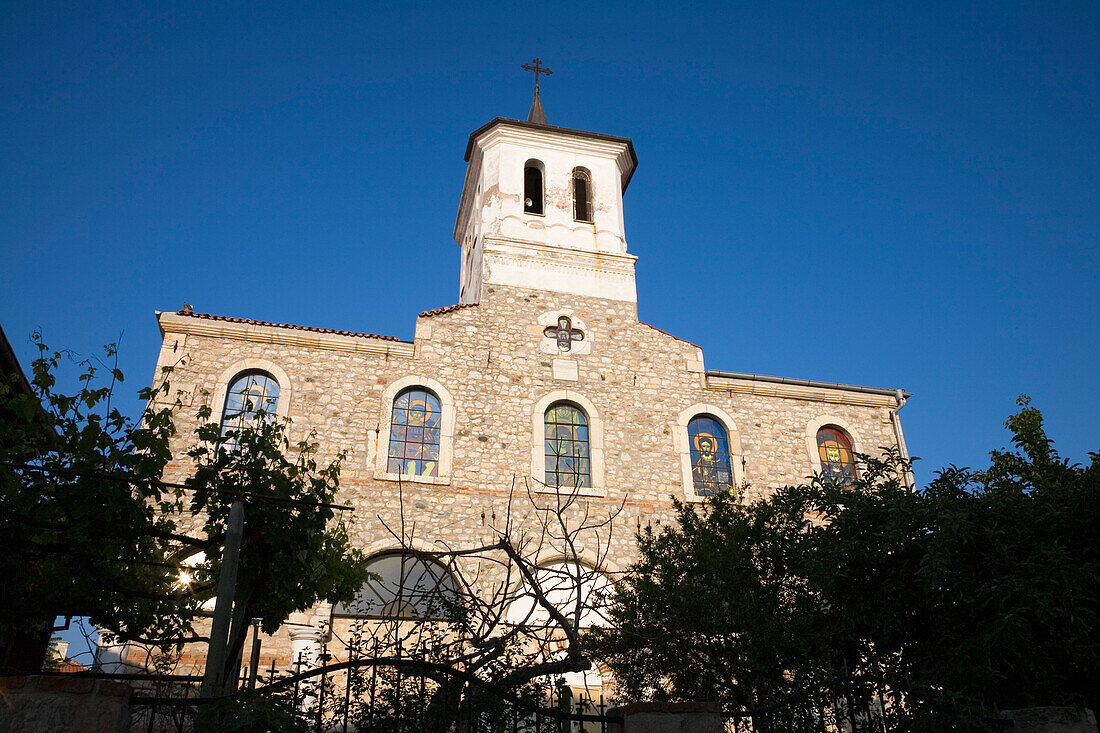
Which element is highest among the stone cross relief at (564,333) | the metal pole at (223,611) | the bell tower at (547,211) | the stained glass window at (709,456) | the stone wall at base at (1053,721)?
the bell tower at (547,211)

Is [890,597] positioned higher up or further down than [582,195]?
further down

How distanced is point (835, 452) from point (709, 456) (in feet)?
9.17

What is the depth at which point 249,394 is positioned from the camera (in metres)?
15.1

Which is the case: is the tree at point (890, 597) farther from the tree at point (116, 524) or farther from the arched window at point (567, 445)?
the arched window at point (567, 445)

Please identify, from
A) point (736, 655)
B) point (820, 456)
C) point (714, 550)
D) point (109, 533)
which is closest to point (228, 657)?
point (109, 533)

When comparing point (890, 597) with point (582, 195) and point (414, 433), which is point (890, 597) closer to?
point (414, 433)

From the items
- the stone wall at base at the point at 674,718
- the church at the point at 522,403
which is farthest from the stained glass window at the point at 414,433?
the stone wall at base at the point at 674,718

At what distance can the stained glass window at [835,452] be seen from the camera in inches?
655

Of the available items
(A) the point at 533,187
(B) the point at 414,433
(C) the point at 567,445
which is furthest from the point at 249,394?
(A) the point at 533,187

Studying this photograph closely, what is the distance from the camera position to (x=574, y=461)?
15617 millimetres

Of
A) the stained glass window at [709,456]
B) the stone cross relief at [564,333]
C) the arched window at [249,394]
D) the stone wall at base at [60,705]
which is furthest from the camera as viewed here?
the stone cross relief at [564,333]

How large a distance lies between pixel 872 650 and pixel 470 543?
25.2ft

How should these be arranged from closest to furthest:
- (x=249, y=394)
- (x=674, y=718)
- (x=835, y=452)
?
(x=674, y=718) < (x=249, y=394) < (x=835, y=452)

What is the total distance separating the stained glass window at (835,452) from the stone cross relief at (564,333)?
17.9 feet
